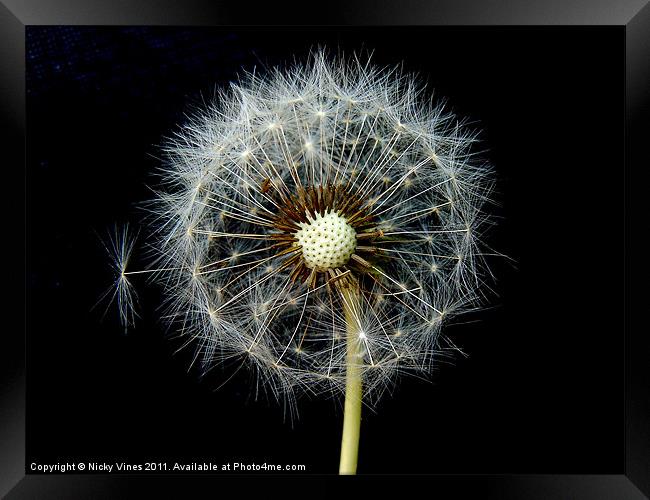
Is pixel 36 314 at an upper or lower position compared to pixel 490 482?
upper

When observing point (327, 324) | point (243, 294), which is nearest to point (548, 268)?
point (327, 324)

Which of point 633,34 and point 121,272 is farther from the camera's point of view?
point 121,272

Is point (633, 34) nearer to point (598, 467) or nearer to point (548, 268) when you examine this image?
point (548, 268)

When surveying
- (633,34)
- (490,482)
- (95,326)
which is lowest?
A: (490,482)

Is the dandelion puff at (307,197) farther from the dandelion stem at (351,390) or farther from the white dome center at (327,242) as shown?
the white dome center at (327,242)

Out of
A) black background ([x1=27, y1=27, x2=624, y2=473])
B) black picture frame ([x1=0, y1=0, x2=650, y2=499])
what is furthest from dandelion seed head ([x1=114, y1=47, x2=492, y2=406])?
black picture frame ([x1=0, y1=0, x2=650, y2=499])

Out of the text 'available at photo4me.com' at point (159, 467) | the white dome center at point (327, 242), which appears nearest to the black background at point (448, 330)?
the text 'available at photo4me.com' at point (159, 467)
